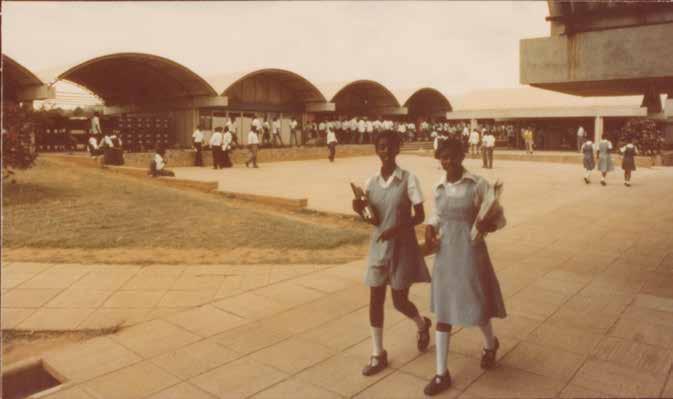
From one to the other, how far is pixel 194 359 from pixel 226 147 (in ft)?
59.6

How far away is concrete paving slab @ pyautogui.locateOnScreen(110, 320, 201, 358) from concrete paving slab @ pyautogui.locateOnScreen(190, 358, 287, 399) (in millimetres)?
679

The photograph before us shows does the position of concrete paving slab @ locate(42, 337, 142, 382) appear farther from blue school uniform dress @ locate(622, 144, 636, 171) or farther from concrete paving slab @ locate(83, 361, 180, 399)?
blue school uniform dress @ locate(622, 144, 636, 171)

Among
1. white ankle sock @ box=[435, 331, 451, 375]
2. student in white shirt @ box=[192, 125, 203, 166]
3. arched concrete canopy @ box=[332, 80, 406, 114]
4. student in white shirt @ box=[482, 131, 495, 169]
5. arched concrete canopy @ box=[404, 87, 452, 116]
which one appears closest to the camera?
white ankle sock @ box=[435, 331, 451, 375]

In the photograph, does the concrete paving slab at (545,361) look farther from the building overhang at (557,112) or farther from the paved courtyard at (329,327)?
the building overhang at (557,112)

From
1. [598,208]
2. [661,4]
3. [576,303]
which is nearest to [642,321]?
[576,303]

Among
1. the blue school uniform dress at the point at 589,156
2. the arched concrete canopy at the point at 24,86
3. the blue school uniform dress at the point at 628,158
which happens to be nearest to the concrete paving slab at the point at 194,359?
the blue school uniform dress at the point at 628,158

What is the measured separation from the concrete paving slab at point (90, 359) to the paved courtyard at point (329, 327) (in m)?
0.02

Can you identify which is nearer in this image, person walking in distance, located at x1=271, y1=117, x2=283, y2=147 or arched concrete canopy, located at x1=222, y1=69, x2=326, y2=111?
arched concrete canopy, located at x1=222, y1=69, x2=326, y2=111

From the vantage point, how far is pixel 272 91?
1319 inches

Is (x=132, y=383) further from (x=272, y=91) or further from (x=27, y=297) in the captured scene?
(x=272, y=91)

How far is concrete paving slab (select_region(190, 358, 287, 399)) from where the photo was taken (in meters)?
3.79

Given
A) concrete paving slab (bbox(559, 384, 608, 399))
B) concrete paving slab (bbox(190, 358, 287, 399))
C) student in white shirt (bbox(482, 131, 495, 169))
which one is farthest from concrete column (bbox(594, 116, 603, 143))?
concrete paving slab (bbox(190, 358, 287, 399))

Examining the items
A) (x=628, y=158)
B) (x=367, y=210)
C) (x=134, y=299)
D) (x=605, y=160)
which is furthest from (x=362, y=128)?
(x=367, y=210)

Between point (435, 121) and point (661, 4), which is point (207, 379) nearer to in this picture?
point (661, 4)
